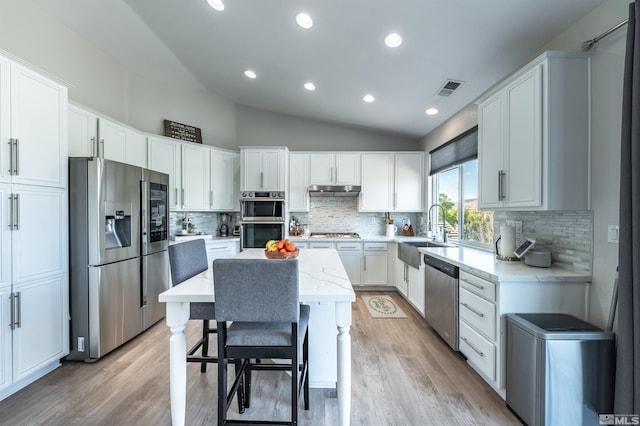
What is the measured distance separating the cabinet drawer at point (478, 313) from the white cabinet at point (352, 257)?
2.12m

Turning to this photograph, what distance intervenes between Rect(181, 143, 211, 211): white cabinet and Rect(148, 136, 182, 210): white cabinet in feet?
0.18

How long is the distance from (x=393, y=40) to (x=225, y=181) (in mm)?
3288

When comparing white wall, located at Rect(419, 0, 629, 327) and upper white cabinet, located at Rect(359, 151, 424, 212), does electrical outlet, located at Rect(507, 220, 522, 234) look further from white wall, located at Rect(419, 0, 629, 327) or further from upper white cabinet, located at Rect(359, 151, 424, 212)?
upper white cabinet, located at Rect(359, 151, 424, 212)

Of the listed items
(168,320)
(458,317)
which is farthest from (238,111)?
(458,317)

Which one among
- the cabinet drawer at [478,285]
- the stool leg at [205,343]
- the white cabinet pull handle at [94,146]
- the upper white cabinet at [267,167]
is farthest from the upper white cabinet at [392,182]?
the white cabinet pull handle at [94,146]

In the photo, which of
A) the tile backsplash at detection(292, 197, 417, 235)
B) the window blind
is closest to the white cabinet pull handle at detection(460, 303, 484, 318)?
the window blind

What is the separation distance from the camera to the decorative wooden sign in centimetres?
431

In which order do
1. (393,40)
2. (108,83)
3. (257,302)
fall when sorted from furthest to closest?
(108,83) < (393,40) < (257,302)

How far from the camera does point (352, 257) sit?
172 inches

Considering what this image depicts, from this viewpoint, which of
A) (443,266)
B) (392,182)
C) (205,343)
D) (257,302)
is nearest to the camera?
(257,302)

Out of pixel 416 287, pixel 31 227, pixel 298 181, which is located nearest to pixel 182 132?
pixel 298 181

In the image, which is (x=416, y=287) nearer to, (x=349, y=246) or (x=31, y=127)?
(x=349, y=246)

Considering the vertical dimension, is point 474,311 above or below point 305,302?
below

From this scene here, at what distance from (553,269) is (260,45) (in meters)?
3.34
